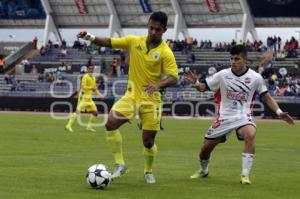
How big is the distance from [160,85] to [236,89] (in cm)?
160

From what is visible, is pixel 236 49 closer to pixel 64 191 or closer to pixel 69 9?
pixel 64 191

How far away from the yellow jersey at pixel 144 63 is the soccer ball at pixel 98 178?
1.66 m

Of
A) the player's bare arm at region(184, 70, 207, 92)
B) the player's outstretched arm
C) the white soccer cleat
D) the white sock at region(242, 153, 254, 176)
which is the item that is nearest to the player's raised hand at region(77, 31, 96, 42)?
the player's outstretched arm

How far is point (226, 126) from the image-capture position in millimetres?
13578

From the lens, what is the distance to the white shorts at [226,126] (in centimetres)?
1348

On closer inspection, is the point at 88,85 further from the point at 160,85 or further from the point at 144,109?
the point at 160,85

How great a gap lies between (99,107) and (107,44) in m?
36.5

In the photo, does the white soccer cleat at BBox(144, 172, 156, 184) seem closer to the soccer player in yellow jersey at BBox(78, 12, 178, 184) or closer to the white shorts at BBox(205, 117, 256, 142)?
the soccer player in yellow jersey at BBox(78, 12, 178, 184)

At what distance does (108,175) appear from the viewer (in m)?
12.0

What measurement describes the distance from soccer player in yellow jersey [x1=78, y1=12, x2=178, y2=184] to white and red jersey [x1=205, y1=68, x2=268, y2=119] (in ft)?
3.34

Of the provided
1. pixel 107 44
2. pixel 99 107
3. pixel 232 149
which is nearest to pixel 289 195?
pixel 107 44

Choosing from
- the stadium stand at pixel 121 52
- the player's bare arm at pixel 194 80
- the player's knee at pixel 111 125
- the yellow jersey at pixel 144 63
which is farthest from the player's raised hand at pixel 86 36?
the stadium stand at pixel 121 52

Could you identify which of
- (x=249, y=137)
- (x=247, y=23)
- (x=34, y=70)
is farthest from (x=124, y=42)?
(x=247, y=23)

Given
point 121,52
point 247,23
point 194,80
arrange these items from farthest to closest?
point 247,23 < point 121,52 < point 194,80
